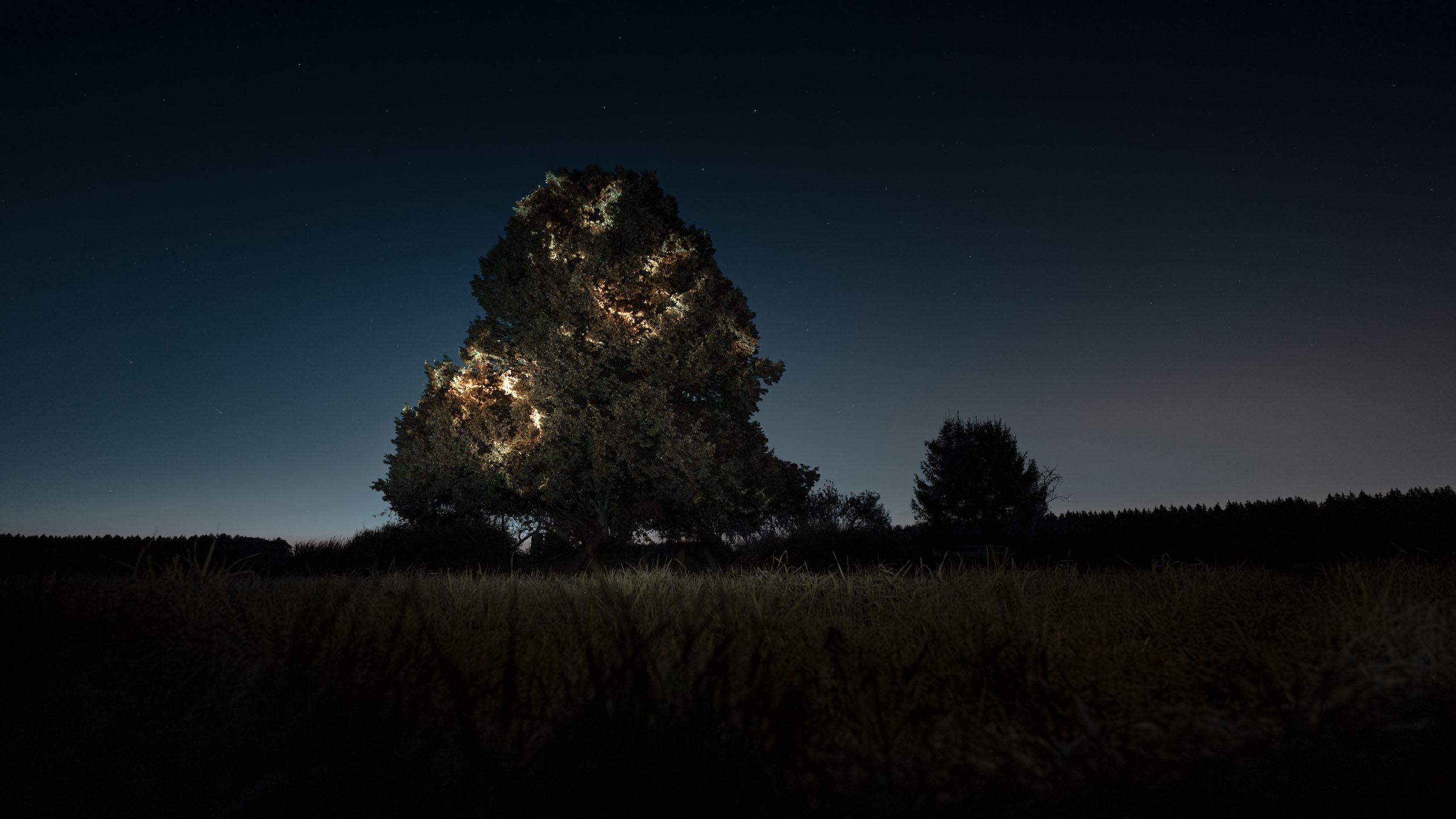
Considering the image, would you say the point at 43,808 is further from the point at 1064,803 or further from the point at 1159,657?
the point at 1159,657

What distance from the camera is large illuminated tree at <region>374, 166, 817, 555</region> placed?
13352 millimetres

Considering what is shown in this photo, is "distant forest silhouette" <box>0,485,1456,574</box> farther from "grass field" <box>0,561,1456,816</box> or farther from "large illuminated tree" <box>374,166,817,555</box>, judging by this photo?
"grass field" <box>0,561,1456,816</box>

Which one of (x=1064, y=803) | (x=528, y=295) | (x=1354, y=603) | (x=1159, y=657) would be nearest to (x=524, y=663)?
(x=1064, y=803)

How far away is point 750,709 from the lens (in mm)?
2648

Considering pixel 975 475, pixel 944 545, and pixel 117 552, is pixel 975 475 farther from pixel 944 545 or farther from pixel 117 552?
pixel 117 552

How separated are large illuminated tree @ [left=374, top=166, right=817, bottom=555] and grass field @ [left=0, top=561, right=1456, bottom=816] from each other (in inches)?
361

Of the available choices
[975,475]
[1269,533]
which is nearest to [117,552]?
[1269,533]

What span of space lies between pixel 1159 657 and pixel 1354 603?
136 centimetres

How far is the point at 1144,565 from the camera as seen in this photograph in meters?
12.7

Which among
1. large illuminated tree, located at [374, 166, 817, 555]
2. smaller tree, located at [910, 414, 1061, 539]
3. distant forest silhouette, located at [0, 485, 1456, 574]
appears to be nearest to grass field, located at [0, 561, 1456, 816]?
distant forest silhouette, located at [0, 485, 1456, 574]

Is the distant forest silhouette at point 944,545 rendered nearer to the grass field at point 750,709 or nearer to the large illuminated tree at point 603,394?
the large illuminated tree at point 603,394

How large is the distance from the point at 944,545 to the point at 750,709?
13.5m

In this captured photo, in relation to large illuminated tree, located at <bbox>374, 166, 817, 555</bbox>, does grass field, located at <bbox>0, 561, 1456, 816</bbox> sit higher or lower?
lower

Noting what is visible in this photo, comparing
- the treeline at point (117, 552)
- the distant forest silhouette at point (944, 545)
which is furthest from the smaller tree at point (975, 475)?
the treeline at point (117, 552)
